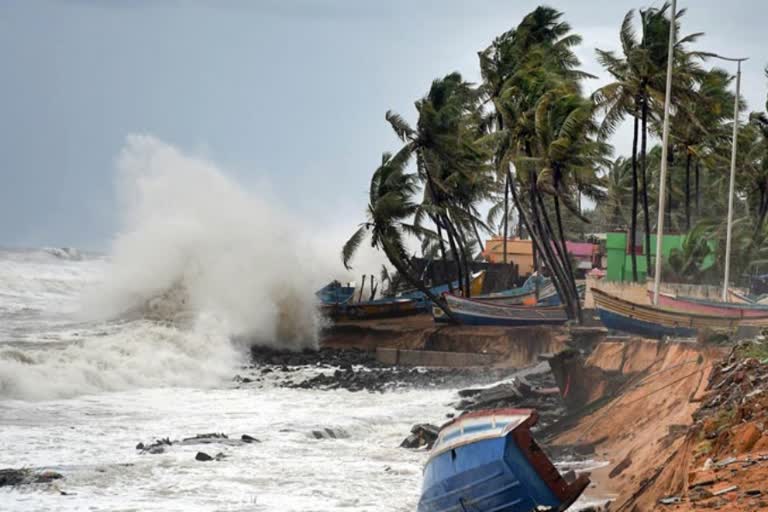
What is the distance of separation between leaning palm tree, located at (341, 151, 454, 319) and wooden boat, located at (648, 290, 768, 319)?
9695 mm

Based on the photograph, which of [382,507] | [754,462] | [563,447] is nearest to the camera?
[754,462]

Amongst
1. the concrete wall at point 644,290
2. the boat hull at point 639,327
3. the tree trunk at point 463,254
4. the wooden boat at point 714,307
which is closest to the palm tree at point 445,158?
the tree trunk at point 463,254

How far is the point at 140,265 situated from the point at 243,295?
827 cm

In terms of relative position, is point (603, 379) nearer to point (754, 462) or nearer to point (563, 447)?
point (563, 447)

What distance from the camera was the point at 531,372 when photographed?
23.9 meters

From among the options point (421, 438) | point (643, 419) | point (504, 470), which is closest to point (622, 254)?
point (421, 438)

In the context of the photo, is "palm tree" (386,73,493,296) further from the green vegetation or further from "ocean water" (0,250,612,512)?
"ocean water" (0,250,612,512)

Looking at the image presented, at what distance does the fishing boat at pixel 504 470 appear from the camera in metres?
11.7

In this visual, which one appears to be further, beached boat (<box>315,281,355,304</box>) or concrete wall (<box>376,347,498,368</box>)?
beached boat (<box>315,281,355,304</box>)

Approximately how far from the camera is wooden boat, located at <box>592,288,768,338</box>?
2609 cm

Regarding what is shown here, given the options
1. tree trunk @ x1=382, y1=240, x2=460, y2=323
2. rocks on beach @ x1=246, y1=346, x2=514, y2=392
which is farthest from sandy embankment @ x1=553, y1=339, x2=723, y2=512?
tree trunk @ x1=382, y1=240, x2=460, y2=323

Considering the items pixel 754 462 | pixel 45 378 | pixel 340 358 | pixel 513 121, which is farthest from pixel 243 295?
pixel 754 462

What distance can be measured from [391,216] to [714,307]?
1381 cm

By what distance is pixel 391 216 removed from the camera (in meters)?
40.3
